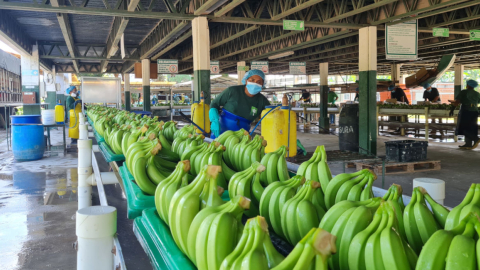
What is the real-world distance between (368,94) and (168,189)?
9.32 m

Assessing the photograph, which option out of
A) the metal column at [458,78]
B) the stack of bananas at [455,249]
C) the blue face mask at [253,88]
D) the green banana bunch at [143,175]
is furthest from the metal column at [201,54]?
the metal column at [458,78]

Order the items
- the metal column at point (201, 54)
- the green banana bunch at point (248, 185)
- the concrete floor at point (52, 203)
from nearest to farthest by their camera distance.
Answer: the green banana bunch at point (248, 185)
the concrete floor at point (52, 203)
the metal column at point (201, 54)

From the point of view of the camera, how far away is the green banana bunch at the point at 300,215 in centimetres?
118

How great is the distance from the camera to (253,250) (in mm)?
852

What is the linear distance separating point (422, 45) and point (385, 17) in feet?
22.0

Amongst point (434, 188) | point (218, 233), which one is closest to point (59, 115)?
point (434, 188)

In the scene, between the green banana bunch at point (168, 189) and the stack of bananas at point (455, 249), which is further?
the green banana bunch at point (168, 189)

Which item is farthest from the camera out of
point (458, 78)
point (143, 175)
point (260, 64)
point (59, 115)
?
point (458, 78)

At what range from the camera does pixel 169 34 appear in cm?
1233

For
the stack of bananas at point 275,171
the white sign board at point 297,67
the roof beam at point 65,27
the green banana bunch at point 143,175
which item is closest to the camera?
the stack of bananas at point 275,171

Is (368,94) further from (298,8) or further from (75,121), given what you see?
(75,121)

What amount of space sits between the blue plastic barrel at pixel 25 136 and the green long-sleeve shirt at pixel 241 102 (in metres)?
6.20

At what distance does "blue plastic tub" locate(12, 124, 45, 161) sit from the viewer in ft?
30.8

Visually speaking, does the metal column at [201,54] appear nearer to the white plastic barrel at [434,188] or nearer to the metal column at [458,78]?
the white plastic barrel at [434,188]
